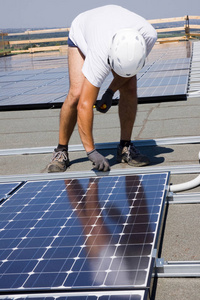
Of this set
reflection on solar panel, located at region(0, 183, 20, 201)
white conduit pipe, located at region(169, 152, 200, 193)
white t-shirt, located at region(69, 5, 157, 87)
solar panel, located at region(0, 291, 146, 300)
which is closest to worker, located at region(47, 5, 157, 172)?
white t-shirt, located at region(69, 5, 157, 87)

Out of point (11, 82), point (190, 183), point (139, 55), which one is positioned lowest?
point (11, 82)

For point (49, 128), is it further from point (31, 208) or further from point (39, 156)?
point (31, 208)

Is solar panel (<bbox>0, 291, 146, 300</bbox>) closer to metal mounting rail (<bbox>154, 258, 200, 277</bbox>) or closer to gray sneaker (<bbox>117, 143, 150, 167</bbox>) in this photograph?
metal mounting rail (<bbox>154, 258, 200, 277</bbox>)

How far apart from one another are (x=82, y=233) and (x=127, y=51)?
1.53 m

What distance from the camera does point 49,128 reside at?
654 centimetres

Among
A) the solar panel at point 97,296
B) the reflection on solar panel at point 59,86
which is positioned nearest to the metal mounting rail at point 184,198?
the solar panel at point 97,296

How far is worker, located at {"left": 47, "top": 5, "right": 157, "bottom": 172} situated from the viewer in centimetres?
382

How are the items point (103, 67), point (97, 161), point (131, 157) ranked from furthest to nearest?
1. point (131, 157)
2. point (97, 161)
3. point (103, 67)

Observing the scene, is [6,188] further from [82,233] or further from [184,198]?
[184,198]

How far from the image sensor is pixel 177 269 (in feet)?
8.27

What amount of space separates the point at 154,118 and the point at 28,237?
4022 mm

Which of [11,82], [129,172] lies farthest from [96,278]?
[11,82]

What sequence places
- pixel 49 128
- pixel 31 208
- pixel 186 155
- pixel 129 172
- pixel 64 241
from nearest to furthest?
pixel 64 241, pixel 31 208, pixel 129 172, pixel 186 155, pixel 49 128

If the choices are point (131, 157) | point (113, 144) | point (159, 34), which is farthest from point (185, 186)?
point (159, 34)
